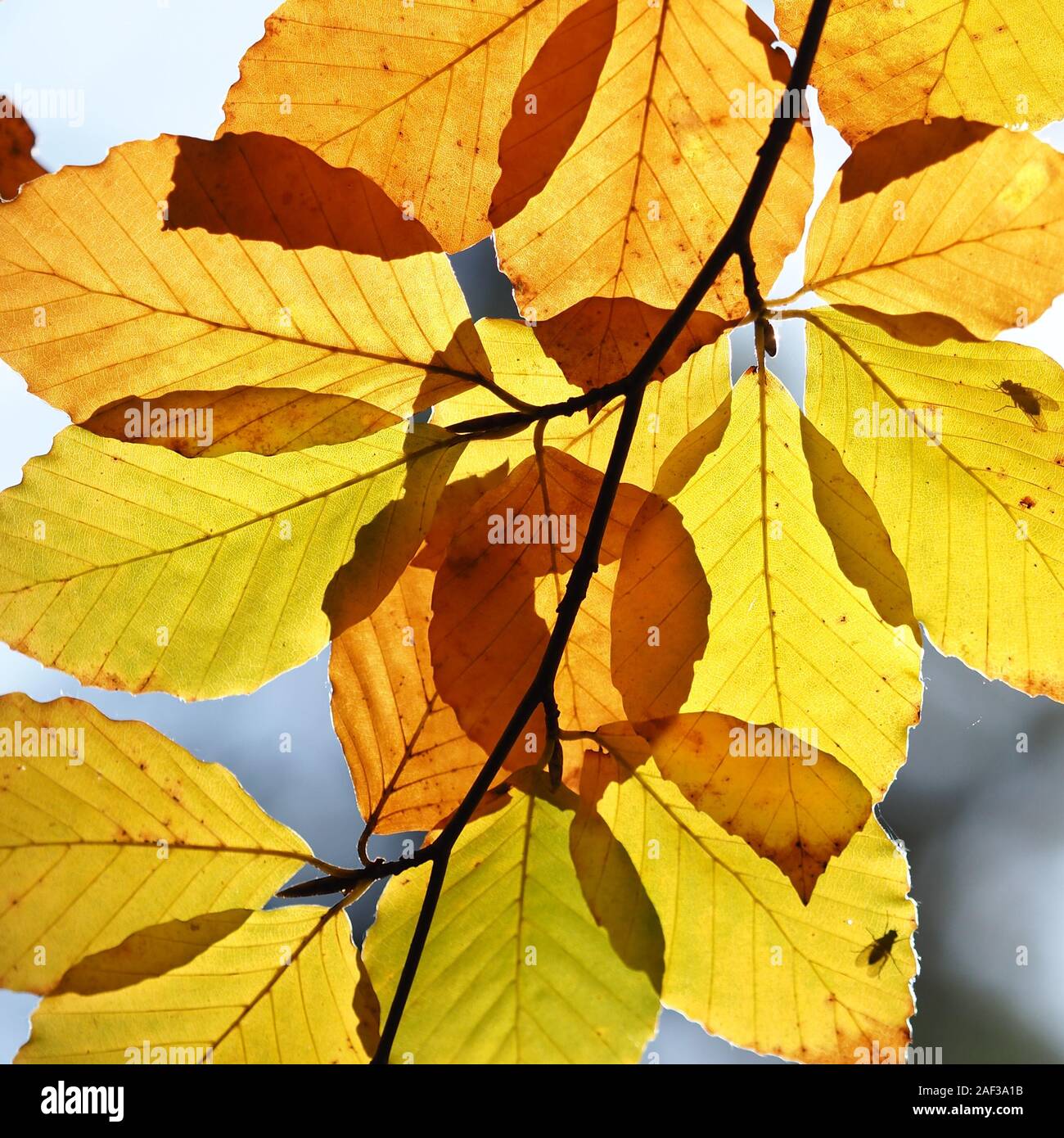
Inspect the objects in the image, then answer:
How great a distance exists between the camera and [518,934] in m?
0.60

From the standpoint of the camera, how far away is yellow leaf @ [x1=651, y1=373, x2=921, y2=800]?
590mm

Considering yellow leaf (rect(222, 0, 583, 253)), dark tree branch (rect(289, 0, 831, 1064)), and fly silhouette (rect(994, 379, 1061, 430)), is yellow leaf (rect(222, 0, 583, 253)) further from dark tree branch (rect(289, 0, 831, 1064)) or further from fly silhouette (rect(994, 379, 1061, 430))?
fly silhouette (rect(994, 379, 1061, 430))

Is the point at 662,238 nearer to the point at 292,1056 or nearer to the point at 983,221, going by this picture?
the point at 983,221

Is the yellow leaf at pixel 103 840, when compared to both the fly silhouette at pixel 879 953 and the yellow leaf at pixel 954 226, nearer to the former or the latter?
the fly silhouette at pixel 879 953

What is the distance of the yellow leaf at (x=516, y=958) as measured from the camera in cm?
58

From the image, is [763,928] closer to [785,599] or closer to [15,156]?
[785,599]

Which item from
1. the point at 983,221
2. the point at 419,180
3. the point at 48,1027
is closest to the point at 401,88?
the point at 419,180

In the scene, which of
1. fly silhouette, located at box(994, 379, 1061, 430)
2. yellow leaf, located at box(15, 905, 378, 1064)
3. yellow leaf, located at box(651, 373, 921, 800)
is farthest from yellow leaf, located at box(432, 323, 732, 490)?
yellow leaf, located at box(15, 905, 378, 1064)

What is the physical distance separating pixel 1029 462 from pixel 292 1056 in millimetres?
570

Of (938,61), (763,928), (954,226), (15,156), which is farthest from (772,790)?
(15,156)

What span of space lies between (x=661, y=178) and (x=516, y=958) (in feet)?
1.62

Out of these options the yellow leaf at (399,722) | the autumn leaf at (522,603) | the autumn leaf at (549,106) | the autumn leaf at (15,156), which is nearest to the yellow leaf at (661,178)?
the autumn leaf at (549,106)

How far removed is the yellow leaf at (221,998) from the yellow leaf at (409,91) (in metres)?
0.44

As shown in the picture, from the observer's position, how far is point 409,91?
1.94 feet
